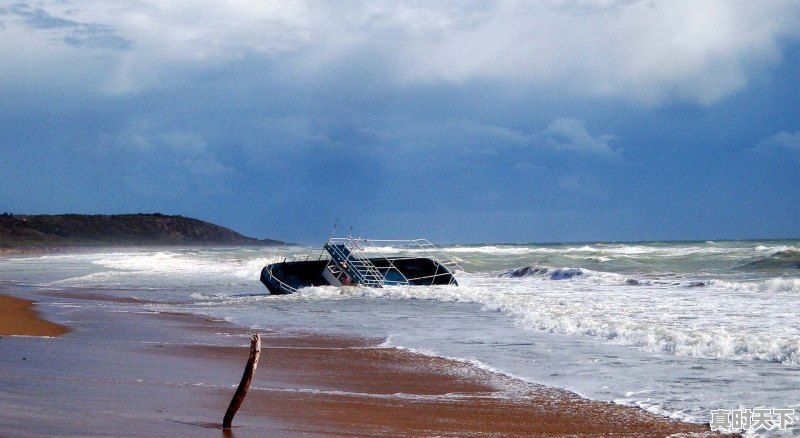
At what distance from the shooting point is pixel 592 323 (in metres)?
13.9

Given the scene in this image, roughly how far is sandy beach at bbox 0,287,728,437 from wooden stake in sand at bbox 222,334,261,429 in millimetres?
103

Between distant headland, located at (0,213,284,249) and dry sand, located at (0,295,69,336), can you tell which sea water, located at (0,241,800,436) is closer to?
dry sand, located at (0,295,69,336)

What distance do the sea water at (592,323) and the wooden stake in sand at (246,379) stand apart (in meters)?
3.79

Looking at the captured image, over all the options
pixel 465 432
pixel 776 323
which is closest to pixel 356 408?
pixel 465 432

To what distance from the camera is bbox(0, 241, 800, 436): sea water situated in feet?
29.4

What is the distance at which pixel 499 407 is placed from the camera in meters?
7.96

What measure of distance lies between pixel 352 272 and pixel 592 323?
484 inches

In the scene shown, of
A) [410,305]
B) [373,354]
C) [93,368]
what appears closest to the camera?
[93,368]

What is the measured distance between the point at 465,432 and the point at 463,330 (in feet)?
24.8

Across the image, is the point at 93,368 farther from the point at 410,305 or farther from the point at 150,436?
the point at 410,305

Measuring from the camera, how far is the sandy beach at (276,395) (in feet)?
21.6

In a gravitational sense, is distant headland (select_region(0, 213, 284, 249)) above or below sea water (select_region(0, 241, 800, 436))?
above

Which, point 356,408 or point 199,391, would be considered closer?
point 356,408

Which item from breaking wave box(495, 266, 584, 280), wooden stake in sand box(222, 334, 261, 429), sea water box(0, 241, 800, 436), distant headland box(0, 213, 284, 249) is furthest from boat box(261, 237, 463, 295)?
distant headland box(0, 213, 284, 249)
